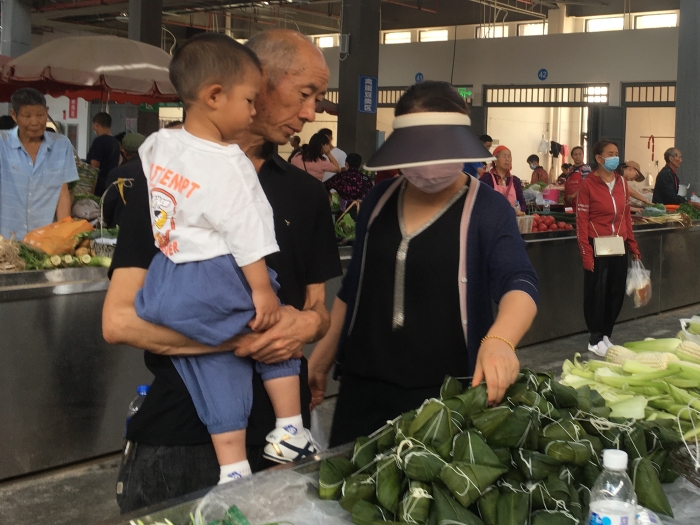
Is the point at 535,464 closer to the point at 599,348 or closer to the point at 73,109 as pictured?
the point at 599,348

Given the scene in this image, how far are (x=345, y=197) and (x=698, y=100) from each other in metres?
8.40

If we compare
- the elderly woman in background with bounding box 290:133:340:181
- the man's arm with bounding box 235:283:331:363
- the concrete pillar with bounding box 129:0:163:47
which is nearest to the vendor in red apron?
the elderly woman in background with bounding box 290:133:340:181

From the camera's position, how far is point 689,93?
14664 millimetres

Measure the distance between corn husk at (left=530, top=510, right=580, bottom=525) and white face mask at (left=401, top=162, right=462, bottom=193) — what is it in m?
1.04

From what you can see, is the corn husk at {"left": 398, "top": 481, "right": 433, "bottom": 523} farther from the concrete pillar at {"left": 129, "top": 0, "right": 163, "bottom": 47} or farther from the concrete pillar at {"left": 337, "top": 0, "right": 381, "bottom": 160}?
the concrete pillar at {"left": 129, "top": 0, "right": 163, "bottom": 47}

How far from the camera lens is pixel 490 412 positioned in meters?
2.16

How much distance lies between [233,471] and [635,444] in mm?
1095

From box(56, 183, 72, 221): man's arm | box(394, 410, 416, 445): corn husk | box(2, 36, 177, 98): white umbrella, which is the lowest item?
box(394, 410, 416, 445): corn husk

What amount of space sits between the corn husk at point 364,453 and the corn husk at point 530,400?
14.5 inches

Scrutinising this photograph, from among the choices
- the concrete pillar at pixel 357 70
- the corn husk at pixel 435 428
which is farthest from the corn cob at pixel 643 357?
the concrete pillar at pixel 357 70

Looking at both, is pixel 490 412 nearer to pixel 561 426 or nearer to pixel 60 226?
pixel 561 426

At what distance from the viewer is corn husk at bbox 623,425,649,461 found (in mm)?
2430

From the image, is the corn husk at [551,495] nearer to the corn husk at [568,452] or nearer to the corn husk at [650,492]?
the corn husk at [568,452]

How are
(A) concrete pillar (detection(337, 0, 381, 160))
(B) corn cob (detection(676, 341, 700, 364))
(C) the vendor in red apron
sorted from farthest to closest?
(A) concrete pillar (detection(337, 0, 381, 160)) → (C) the vendor in red apron → (B) corn cob (detection(676, 341, 700, 364))
